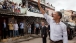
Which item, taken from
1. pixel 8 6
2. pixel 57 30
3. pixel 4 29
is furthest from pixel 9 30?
pixel 57 30

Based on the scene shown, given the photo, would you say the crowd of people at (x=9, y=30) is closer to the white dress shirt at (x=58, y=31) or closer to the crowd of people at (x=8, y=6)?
the crowd of people at (x=8, y=6)

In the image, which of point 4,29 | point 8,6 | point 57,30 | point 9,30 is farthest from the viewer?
point 9,30

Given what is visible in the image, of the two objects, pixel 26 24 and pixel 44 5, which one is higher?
pixel 44 5

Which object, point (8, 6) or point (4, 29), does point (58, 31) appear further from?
point (8, 6)

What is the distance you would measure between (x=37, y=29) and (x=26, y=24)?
2.58 metres

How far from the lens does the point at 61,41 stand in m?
5.75

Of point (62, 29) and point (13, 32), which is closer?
point (62, 29)

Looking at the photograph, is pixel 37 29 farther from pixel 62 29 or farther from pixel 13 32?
pixel 62 29

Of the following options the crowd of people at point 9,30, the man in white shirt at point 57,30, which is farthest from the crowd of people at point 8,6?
the man in white shirt at point 57,30

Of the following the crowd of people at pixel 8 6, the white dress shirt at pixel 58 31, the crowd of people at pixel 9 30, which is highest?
the crowd of people at pixel 8 6

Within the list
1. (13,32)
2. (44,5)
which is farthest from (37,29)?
(44,5)

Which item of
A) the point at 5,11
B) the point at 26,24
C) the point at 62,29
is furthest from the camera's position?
the point at 26,24

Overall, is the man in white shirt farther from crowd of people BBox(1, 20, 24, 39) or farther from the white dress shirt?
crowd of people BBox(1, 20, 24, 39)

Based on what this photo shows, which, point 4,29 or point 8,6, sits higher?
point 8,6
